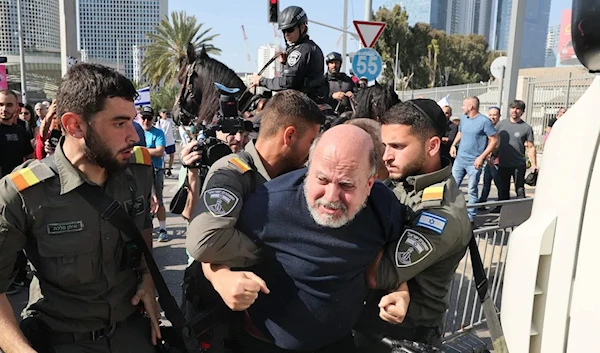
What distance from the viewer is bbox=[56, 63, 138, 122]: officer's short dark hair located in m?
1.94

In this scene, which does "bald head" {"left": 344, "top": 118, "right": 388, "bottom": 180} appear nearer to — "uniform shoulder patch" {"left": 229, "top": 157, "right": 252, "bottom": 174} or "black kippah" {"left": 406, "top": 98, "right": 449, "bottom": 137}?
"black kippah" {"left": 406, "top": 98, "right": 449, "bottom": 137}

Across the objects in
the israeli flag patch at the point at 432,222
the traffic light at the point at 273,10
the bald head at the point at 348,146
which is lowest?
the israeli flag patch at the point at 432,222

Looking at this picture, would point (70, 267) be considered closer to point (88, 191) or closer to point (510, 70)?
point (88, 191)

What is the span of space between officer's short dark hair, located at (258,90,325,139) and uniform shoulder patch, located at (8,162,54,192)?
34.3 inches

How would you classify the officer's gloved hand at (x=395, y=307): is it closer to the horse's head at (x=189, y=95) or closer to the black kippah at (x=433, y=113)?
the black kippah at (x=433, y=113)

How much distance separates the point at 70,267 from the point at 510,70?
9.39 meters

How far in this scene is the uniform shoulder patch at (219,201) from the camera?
172cm

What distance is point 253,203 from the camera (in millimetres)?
1790

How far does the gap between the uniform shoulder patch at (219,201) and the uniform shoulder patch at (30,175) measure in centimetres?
65

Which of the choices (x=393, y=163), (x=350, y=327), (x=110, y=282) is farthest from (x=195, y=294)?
(x=393, y=163)

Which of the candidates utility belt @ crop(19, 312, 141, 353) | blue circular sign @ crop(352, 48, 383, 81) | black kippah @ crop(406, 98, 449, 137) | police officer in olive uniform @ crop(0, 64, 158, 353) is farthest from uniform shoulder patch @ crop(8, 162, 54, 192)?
blue circular sign @ crop(352, 48, 383, 81)

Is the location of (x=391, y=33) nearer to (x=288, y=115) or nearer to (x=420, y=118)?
(x=420, y=118)

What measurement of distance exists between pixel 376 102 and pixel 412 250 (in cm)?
189

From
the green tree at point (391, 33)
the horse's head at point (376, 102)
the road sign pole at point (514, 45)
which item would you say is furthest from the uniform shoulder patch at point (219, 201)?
the green tree at point (391, 33)
